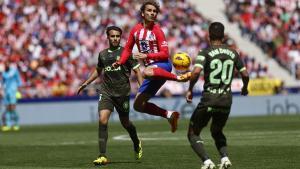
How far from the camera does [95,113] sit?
39000 millimetres

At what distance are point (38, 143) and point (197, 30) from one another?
2367 centimetres

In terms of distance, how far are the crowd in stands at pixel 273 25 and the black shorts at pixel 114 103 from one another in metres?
27.9

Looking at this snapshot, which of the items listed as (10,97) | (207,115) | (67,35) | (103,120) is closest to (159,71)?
(103,120)

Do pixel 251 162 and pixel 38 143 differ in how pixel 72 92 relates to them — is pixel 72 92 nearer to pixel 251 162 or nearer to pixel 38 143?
pixel 38 143

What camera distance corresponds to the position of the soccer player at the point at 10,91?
3309cm

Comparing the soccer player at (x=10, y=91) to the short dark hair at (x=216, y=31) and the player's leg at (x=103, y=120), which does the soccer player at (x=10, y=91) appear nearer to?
the player's leg at (x=103, y=120)

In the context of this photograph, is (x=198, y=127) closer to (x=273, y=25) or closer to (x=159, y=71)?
(x=159, y=71)

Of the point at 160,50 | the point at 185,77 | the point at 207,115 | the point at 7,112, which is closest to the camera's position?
the point at 207,115

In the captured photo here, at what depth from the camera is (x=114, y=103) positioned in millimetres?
16297

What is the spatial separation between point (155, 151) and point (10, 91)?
1609cm

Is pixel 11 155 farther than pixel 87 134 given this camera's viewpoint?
No

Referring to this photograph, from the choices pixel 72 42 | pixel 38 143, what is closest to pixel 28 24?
pixel 72 42

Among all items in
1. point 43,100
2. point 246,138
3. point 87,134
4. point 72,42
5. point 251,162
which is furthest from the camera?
point 72,42

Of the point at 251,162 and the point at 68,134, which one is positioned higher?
the point at 251,162
